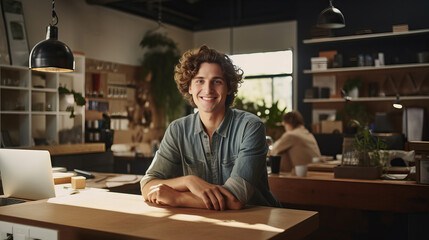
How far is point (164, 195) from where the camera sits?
1.94m

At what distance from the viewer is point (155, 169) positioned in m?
2.31

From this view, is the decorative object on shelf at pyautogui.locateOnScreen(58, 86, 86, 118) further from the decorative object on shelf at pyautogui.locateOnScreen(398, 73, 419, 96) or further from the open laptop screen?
the decorative object on shelf at pyautogui.locateOnScreen(398, 73, 419, 96)

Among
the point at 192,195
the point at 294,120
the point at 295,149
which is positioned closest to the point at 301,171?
the point at 295,149

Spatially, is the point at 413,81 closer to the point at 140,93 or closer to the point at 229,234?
the point at 140,93

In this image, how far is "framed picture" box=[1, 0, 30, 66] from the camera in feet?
21.0

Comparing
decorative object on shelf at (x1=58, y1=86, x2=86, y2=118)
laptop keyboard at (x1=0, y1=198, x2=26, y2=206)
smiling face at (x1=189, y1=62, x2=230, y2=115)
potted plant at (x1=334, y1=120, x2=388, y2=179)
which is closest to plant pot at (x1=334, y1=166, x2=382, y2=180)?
potted plant at (x1=334, y1=120, x2=388, y2=179)

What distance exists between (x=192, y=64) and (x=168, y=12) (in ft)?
23.9

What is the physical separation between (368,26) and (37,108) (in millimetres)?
5637

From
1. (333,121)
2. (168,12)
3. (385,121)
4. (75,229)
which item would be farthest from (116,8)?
(75,229)

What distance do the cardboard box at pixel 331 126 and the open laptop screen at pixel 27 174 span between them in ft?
19.7

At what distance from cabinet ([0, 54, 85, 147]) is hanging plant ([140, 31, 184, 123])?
6.11ft

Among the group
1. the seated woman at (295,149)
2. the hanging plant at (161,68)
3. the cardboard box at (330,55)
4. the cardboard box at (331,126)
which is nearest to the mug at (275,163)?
the seated woman at (295,149)

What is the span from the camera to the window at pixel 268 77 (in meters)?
9.30

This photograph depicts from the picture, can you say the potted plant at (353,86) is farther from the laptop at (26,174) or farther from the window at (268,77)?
the laptop at (26,174)
